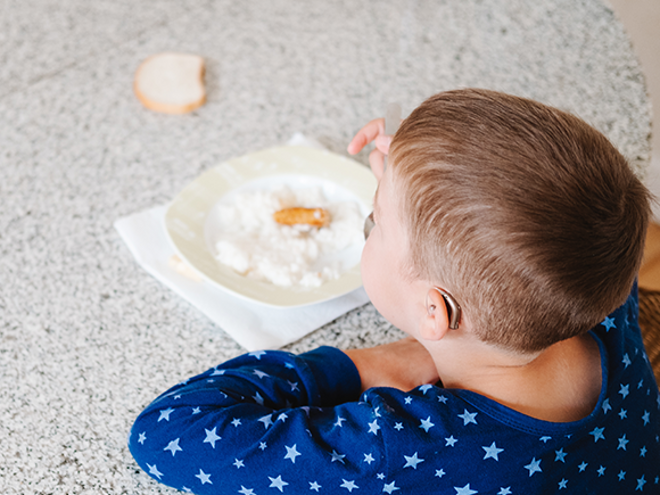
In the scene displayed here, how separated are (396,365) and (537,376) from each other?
0.18 meters

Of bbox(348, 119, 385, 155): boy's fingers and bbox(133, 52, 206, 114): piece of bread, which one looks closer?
bbox(348, 119, 385, 155): boy's fingers

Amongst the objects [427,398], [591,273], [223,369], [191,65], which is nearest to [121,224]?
[223,369]

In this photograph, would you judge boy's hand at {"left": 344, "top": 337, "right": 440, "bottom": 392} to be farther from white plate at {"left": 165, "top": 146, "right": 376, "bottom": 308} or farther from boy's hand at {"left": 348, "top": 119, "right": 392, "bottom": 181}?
boy's hand at {"left": 348, "top": 119, "right": 392, "bottom": 181}

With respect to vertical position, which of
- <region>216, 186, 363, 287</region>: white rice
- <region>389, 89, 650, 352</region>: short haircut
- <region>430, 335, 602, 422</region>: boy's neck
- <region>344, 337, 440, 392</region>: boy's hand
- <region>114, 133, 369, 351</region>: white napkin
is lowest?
<region>114, 133, 369, 351</region>: white napkin

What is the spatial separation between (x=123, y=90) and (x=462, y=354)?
2.89ft

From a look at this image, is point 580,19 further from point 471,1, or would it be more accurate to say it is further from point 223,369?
point 223,369

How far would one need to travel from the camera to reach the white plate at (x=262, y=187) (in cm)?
80

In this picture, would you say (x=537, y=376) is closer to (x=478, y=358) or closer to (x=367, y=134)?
(x=478, y=358)

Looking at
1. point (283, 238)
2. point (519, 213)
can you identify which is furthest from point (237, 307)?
point (519, 213)

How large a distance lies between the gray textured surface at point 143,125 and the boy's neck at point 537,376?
19cm

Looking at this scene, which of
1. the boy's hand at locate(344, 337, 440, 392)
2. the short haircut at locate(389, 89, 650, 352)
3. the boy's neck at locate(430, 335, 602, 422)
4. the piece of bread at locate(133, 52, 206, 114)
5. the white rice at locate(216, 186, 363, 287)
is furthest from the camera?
the piece of bread at locate(133, 52, 206, 114)

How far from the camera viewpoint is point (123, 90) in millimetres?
1167

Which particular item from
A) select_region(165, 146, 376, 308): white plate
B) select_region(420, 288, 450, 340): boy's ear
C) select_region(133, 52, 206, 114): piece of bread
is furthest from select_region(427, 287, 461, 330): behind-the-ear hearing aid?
select_region(133, 52, 206, 114): piece of bread

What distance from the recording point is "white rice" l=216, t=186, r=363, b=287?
83cm
